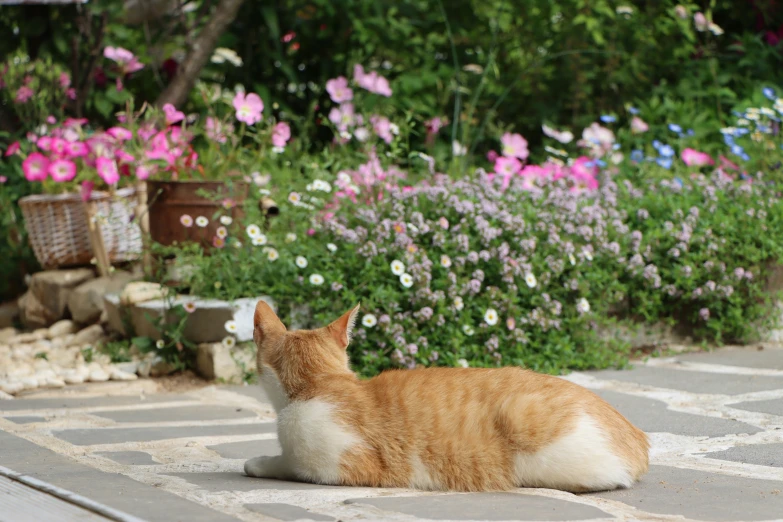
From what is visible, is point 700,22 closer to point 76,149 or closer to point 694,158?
point 694,158

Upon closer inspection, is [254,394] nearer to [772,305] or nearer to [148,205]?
[148,205]

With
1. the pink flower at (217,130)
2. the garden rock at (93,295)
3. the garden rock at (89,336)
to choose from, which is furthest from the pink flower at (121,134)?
the garden rock at (89,336)

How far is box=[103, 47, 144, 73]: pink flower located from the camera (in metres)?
6.36

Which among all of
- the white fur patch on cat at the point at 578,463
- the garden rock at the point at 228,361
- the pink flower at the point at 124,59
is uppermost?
the pink flower at the point at 124,59

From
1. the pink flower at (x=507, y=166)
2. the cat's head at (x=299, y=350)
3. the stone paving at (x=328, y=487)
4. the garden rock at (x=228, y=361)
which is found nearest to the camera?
the stone paving at (x=328, y=487)

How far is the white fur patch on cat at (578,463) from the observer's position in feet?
8.04

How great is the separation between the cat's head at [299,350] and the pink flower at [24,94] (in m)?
4.13

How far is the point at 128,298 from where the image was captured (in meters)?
4.99

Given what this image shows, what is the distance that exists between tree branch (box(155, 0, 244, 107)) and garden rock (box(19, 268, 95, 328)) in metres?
1.29

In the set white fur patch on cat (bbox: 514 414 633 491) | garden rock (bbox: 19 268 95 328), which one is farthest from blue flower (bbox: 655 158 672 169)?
white fur patch on cat (bbox: 514 414 633 491)

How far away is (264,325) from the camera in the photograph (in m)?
2.75

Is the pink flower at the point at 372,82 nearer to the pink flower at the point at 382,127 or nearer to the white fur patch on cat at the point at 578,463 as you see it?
the pink flower at the point at 382,127

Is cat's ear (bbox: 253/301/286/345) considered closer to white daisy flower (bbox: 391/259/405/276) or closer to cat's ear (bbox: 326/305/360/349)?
cat's ear (bbox: 326/305/360/349)

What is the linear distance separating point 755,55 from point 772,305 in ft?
10.1
